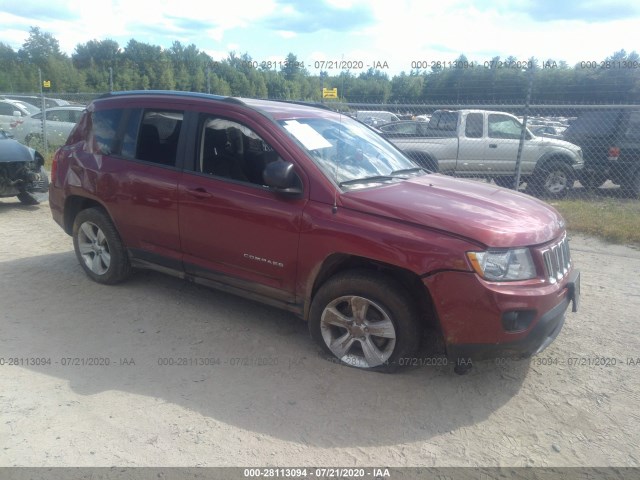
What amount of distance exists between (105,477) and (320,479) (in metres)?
1.09

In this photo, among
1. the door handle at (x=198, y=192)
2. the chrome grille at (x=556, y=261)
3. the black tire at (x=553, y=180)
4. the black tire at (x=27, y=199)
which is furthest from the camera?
the black tire at (x=553, y=180)

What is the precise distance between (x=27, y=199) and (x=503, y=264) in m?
8.02

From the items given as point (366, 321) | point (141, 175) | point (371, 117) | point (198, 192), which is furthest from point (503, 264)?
point (371, 117)

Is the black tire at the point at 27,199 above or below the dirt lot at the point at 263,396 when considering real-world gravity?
above

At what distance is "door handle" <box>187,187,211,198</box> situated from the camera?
13.8ft

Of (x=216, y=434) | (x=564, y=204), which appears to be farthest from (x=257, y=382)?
(x=564, y=204)

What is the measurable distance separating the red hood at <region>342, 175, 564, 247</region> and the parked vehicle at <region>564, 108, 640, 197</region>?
8178mm

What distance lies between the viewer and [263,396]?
11.3 feet

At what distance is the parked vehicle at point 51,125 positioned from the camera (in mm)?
14555

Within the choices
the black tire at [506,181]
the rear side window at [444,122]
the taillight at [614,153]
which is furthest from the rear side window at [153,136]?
the taillight at [614,153]

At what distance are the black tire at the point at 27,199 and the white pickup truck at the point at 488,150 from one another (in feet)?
21.1

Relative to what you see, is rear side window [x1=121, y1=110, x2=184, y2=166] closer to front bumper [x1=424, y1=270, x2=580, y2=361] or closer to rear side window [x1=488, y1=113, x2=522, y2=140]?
front bumper [x1=424, y1=270, x2=580, y2=361]

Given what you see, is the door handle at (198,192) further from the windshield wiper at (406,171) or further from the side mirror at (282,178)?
the windshield wiper at (406,171)

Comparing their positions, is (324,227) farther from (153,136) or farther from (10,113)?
(10,113)
